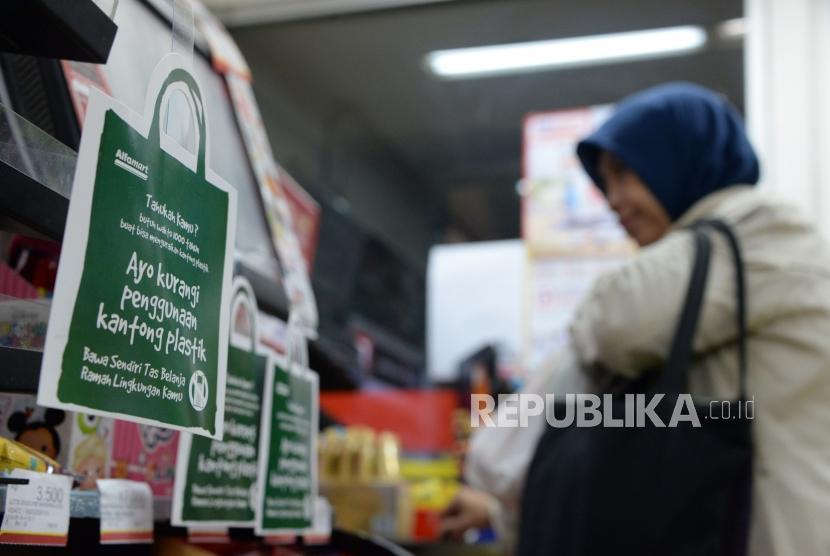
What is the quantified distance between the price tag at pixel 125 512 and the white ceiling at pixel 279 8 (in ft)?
7.86

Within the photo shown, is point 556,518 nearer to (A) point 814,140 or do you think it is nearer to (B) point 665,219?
(B) point 665,219

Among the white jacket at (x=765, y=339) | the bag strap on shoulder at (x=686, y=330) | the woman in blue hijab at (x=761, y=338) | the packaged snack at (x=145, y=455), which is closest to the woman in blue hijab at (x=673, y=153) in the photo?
the woman in blue hijab at (x=761, y=338)

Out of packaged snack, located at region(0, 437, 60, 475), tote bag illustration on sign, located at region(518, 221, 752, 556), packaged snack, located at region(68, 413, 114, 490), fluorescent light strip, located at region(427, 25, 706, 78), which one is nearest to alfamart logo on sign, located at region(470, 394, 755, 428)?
tote bag illustration on sign, located at region(518, 221, 752, 556)

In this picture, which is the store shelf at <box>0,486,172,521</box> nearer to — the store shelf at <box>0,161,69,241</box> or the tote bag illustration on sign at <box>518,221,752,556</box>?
the store shelf at <box>0,161,69,241</box>

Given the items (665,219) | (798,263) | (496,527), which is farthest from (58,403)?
(496,527)

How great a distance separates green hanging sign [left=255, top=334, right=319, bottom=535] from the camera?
896 mm

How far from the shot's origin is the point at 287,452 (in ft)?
3.11

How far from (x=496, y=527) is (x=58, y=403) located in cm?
168

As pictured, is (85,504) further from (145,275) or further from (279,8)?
(279,8)

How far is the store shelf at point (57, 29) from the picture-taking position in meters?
0.58

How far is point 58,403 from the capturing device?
1.65 ft

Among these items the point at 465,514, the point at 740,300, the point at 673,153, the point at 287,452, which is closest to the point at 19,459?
the point at 287,452

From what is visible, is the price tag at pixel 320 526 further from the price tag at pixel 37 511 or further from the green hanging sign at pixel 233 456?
the price tag at pixel 37 511

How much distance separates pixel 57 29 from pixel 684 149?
4.40 ft
